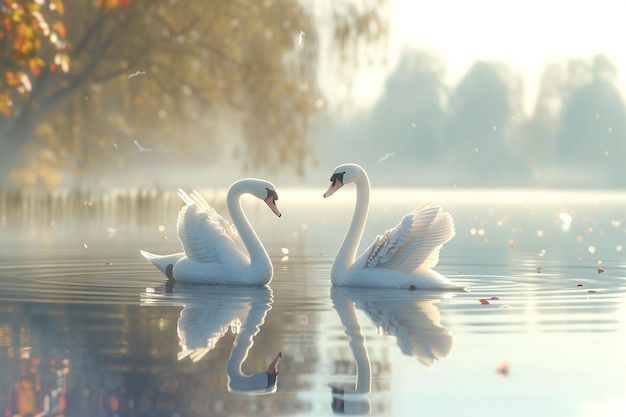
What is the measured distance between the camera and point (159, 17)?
3425cm

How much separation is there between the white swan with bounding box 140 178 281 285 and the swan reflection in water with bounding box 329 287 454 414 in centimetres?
112

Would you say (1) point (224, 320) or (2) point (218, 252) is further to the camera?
(2) point (218, 252)

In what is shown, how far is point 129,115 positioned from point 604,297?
27.4 metres

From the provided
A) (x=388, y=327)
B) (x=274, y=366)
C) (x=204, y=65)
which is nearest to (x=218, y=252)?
(x=388, y=327)

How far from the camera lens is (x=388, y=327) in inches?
412

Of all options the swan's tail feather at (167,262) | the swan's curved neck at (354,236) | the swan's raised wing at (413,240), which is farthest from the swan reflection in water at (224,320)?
the swan's raised wing at (413,240)

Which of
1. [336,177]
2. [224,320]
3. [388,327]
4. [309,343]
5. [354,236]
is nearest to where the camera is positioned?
[309,343]

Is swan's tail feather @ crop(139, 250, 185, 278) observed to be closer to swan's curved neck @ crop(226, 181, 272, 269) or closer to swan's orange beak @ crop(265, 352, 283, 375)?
swan's curved neck @ crop(226, 181, 272, 269)

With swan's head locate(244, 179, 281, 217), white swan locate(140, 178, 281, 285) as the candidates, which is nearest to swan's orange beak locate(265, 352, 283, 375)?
white swan locate(140, 178, 281, 285)

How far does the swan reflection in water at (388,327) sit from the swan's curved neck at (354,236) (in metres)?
0.42

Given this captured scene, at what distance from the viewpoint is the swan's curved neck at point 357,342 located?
25.3 feet

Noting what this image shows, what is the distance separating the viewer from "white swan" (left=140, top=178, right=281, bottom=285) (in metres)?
14.8

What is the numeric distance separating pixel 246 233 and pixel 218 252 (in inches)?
18.4

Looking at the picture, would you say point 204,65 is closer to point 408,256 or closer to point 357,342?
point 408,256
